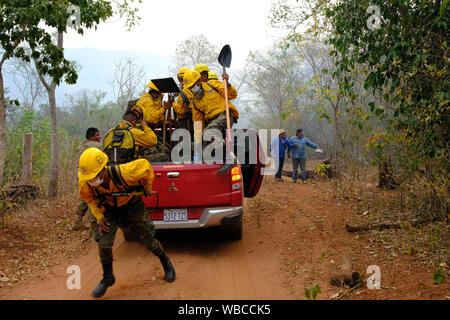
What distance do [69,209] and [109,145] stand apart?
421 cm

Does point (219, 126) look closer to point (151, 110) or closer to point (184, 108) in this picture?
point (184, 108)

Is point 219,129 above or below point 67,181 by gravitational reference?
above

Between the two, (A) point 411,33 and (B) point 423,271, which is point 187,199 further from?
(A) point 411,33

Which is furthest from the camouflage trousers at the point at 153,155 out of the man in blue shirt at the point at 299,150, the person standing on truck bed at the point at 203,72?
the man in blue shirt at the point at 299,150

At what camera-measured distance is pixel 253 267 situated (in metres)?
5.51

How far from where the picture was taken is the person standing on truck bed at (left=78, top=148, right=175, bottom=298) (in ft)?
13.4

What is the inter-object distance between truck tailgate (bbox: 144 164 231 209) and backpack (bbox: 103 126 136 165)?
1.48ft

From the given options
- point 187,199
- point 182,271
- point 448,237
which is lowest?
point 182,271

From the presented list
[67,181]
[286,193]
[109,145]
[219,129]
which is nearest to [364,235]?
[219,129]

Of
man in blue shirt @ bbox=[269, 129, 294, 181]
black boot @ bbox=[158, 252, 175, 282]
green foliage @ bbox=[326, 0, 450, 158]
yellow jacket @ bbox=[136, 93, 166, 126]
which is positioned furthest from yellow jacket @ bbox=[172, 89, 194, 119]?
man in blue shirt @ bbox=[269, 129, 294, 181]

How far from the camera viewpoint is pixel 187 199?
5691 mm

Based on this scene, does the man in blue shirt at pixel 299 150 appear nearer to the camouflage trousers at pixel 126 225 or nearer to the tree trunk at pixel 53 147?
the tree trunk at pixel 53 147

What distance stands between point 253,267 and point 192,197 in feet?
4.09

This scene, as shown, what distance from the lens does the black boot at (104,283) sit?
4450 mm
